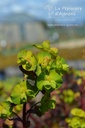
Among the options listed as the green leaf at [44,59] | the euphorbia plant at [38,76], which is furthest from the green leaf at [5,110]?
the green leaf at [44,59]

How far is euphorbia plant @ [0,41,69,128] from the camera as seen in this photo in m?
0.77

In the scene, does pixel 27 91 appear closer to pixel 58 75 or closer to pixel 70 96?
pixel 58 75

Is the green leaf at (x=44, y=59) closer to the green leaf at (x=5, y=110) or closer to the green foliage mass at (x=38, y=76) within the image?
the green foliage mass at (x=38, y=76)

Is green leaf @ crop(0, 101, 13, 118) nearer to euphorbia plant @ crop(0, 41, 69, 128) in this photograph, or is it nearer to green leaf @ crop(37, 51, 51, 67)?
euphorbia plant @ crop(0, 41, 69, 128)

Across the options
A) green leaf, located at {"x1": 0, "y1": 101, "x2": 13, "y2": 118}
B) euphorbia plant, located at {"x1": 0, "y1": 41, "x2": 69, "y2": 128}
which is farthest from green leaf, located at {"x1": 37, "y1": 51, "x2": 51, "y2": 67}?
green leaf, located at {"x1": 0, "y1": 101, "x2": 13, "y2": 118}

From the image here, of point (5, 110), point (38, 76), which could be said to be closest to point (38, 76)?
point (38, 76)

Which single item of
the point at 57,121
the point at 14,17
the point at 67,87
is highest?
the point at 14,17

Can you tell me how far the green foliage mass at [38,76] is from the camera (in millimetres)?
773

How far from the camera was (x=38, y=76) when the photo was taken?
782 millimetres

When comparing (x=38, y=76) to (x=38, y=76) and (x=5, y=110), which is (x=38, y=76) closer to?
(x=38, y=76)

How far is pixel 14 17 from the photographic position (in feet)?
37.5

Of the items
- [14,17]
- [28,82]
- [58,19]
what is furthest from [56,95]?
[14,17]

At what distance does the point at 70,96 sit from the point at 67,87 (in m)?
0.14

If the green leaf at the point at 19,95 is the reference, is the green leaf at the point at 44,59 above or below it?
above
